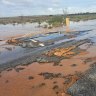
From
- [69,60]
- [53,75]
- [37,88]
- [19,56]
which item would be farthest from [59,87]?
[19,56]

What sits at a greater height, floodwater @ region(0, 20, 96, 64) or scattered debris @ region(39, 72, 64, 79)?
scattered debris @ region(39, 72, 64, 79)

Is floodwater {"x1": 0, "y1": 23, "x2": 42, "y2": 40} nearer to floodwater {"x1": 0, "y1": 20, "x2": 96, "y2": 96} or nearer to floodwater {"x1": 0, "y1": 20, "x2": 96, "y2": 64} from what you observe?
floodwater {"x1": 0, "y1": 20, "x2": 96, "y2": 64}

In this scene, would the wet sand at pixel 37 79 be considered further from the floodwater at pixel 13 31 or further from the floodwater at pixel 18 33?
the floodwater at pixel 13 31

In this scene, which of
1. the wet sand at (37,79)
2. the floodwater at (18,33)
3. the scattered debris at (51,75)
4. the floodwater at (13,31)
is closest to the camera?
the wet sand at (37,79)

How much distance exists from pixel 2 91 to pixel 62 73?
4439 millimetres

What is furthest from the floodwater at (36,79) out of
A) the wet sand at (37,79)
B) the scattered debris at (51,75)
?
the scattered debris at (51,75)

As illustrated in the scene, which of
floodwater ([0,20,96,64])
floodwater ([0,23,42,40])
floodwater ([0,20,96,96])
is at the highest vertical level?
floodwater ([0,20,96,96])

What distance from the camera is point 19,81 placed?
14.1 m

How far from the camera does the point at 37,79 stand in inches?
566

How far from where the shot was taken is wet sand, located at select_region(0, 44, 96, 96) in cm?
1216

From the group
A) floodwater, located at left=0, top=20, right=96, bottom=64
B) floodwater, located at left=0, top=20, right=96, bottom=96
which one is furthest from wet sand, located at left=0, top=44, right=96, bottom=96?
floodwater, located at left=0, top=20, right=96, bottom=64

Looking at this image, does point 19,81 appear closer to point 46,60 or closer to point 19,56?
point 46,60

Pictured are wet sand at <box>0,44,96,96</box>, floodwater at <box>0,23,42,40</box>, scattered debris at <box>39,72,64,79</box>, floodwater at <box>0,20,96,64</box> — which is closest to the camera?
wet sand at <box>0,44,96,96</box>

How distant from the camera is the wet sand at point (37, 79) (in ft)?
39.9
